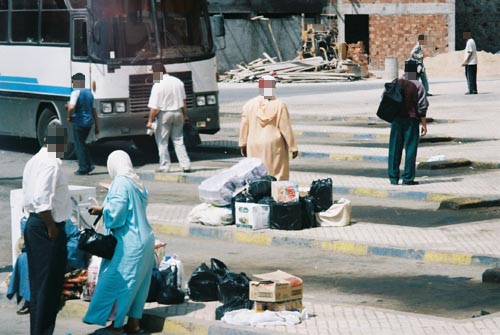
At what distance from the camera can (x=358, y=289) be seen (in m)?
12.2

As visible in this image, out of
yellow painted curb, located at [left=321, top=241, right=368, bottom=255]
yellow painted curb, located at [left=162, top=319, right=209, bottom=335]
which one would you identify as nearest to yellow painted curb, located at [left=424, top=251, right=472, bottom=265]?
yellow painted curb, located at [left=321, top=241, right=368, bottom=255]

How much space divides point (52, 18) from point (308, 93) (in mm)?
19230

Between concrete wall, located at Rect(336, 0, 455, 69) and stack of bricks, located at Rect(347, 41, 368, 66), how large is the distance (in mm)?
1848

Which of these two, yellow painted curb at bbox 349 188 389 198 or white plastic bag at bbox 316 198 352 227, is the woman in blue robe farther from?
yellow painted curb at bbox 349 188 389 198

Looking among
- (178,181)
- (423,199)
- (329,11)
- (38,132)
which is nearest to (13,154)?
(38,132)

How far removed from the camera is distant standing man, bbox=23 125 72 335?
9930 mm

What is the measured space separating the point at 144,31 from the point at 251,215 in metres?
8.07

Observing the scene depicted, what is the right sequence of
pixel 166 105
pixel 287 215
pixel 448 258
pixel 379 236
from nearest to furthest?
pixel 448 258, pixel 379 236, pixel 287 215, pixel 166 105

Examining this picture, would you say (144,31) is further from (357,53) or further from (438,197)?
(357,53)

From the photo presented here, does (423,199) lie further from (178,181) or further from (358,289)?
(358,289)

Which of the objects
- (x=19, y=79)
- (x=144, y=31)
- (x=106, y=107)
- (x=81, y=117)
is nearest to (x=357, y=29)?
(x=19, y=79)

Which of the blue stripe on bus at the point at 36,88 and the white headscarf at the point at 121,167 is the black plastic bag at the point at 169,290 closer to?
the white headscarf at the point at 121,167

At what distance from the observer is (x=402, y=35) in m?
56.7

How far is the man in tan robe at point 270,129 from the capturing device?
16016 millimetres
